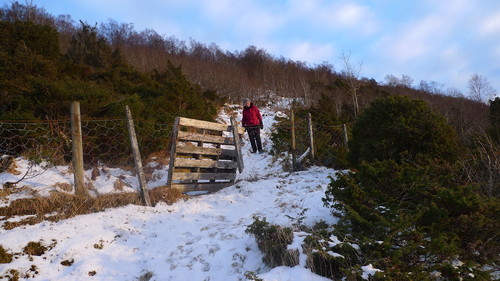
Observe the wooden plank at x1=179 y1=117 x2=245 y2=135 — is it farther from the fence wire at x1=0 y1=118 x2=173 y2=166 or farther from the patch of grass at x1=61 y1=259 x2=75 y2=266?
the patch of grass at x1=61 y1=259 x2=75 y2=266

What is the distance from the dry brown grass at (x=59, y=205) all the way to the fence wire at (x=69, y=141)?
1297 millimetres

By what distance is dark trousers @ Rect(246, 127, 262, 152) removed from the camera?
9.35 m

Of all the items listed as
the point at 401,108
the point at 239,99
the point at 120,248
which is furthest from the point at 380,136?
the point at 239,99

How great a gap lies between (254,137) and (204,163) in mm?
3580

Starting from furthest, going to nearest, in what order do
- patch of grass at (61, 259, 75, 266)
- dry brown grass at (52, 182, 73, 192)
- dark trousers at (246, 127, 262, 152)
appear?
dark trousers at (246, 127, 262, 152) < dry brown grass at (52, 182, 73, 192) < patch of grass at (61, 259, 75, 266)

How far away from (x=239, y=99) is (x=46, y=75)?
42.5ft

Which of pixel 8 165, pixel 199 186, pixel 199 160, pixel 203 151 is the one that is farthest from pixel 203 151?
pixel 8 165

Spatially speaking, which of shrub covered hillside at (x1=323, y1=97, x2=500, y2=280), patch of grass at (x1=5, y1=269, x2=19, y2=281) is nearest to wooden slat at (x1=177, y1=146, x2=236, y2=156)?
A: patch of grass at (x1=5, y1=269, x2=19, y2=281)

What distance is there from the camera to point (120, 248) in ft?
12.5

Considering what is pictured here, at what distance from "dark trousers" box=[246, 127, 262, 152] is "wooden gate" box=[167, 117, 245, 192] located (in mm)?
2072

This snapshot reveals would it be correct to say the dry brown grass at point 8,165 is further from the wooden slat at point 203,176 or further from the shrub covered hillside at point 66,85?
the wooden slat at point 203,176

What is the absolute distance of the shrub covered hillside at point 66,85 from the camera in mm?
6898

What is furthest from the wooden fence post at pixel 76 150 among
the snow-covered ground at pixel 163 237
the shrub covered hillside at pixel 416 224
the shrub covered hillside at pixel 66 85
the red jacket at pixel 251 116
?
the red jacket at pixel 251 116

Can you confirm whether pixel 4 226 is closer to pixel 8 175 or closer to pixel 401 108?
pixel 8 175
